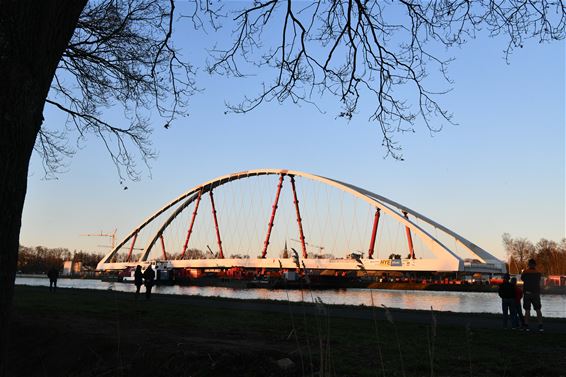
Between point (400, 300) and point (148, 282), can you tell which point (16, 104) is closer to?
point (148, 282)

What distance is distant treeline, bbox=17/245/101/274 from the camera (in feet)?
511

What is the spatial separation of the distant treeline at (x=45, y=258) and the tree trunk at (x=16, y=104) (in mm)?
150681

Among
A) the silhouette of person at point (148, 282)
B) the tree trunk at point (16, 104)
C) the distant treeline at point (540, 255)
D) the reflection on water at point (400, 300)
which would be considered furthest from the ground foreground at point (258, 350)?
the distant treeline at point (540, 255)

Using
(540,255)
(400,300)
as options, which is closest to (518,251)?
(540,255)

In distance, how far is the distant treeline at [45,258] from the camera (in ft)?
511

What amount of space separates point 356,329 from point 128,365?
5.12 m

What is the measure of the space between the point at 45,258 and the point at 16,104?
7394 inches

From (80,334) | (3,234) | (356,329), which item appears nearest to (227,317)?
(356,329)

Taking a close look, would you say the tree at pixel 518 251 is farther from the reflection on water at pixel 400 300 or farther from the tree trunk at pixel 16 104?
the tree trunk at pixel 16 104

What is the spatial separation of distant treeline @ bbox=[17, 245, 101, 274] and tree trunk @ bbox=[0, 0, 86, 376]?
150681 millimetres

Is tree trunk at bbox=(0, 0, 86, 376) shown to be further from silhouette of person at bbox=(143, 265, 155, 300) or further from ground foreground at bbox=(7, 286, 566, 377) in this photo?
silhouette of person at bbox=(143, 265, 155, 300)

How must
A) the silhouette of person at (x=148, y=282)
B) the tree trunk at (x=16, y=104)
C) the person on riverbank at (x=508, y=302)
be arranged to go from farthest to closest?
the silhouette of person at (x=148, y=282) < the person on riverbank at (x=508, y=302) < the tree trunk at (x=16, y=104)

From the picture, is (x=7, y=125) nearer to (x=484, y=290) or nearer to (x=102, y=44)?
(x=102, y=44)

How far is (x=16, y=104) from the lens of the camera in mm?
2559
